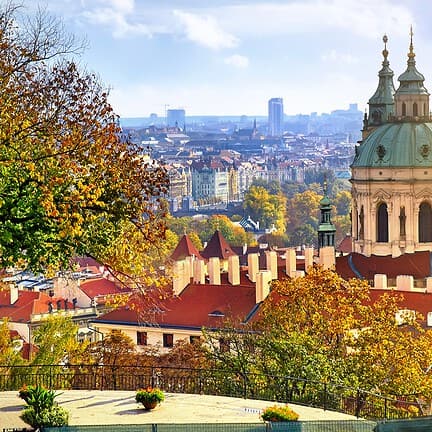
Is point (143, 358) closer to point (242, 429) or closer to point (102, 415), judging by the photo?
point (102, 415)

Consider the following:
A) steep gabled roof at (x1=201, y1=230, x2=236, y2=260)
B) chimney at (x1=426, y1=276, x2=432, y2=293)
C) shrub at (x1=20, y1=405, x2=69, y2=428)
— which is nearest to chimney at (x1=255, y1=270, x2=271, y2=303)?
chimney at (x1=426, y1=276, x2=432, y2=293)

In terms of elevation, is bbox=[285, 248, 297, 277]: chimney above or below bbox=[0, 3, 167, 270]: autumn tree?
below

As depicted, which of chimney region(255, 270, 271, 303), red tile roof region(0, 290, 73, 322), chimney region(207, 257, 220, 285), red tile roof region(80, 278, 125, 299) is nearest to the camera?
chimney region(255, 270, 271, 303)

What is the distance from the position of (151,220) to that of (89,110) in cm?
311

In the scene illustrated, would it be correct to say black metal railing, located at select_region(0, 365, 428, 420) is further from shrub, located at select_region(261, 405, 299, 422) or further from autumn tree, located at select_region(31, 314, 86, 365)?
autumn tree, located at select_region(31, 314, 86, 365)

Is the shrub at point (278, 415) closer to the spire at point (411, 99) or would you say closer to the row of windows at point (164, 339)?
the row of windows at point (164, 339)

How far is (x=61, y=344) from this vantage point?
5406 centimetres

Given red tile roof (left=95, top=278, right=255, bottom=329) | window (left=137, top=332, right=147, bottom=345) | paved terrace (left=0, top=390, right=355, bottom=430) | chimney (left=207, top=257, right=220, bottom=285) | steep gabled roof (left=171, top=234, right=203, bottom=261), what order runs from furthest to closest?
steep gabled roof (left=171, top=234, right=203, bottom=261)
chimney (left=207, top=257, right=220, bottom=285)
window (left=137, top=332, right=147, bottom=345)
red tile roof (left=95, top=278, right=255, bottom=329)
paved terrace (left=0, top=390, right=355, bottom=430)

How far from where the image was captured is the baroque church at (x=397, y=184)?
84.5 m

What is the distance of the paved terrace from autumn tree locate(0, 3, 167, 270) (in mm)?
3549

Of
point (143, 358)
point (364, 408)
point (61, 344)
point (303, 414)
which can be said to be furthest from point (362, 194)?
point (303, 414)

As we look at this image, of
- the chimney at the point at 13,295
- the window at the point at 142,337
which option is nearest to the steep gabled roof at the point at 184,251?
the chimney at the point at 13,295

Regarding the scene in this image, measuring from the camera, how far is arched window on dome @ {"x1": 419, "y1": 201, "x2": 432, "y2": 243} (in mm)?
84625

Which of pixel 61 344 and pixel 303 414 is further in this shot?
pixel 61 344
